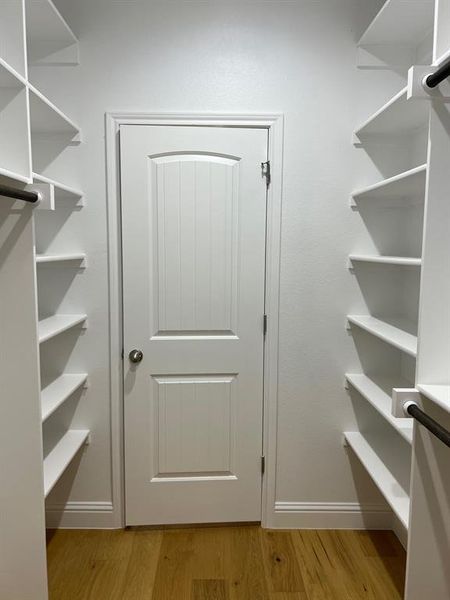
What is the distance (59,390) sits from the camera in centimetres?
213

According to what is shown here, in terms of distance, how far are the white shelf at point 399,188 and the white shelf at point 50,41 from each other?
1.54 meters

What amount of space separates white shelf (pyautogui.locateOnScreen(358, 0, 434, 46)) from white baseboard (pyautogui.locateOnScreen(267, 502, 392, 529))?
2.36m

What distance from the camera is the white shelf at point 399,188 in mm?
1653

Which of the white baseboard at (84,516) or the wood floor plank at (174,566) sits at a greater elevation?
the white baseboard at (84,516)

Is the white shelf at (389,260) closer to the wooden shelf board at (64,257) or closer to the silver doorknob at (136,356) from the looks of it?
the silver doorknob at (136,356)

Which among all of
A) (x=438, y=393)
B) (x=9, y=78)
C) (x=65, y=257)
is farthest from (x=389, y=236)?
(x=9, y=78)

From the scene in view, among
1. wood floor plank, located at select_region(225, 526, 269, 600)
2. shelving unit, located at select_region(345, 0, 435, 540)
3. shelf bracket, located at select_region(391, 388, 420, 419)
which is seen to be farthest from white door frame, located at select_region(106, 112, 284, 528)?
shelf bracket, located at select_region(391, 388, 420, 419)

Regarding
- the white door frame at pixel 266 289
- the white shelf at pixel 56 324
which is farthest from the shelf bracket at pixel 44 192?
the white door frame at pixel 266 289

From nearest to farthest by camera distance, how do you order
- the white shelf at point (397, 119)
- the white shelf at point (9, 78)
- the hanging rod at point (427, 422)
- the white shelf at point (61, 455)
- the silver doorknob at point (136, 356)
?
the hanging rod at point (427, 422) < the white shelf at point (9, 78) < the white shelf at point (397, 119) < the white shelf at point (61, 455) < the silver doorknob at point (136, 356)

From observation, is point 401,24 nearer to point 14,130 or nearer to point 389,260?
point 389,260

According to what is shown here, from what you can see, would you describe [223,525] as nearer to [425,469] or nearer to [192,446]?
[192,446]

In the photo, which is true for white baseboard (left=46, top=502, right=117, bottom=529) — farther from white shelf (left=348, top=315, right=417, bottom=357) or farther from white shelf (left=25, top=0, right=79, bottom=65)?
white shelf (left=25, top=0, right=79, bottom=65)

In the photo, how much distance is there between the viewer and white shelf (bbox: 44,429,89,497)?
188 centimetres

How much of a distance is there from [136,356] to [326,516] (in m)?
1.33
